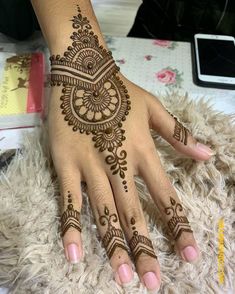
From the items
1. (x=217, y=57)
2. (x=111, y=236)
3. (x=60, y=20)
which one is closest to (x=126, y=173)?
(x=111, y=236)

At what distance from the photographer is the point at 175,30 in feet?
3.83

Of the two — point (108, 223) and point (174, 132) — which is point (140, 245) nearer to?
point (108, 223)

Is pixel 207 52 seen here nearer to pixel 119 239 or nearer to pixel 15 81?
pixel 15 81

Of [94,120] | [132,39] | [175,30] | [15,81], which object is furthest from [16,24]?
[175,30]

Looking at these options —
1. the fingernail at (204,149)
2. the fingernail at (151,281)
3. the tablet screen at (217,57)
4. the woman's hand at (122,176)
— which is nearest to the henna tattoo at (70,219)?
the woman's hand at (122,176)

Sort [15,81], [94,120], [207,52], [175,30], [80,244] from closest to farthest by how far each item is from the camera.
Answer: [80,244], [94,120], [15,81], [207,52], [175,30]

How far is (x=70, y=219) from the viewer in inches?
21.4

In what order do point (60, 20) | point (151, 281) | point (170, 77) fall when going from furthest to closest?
point (170, 77) → point (60, 20) → point (151, 281)

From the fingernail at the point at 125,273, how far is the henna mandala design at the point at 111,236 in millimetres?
24

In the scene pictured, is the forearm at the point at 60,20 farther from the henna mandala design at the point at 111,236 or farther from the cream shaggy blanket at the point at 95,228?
the henna mandala design at the point at 111,236

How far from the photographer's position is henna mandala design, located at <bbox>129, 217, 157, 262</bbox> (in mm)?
530

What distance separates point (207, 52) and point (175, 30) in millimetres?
267

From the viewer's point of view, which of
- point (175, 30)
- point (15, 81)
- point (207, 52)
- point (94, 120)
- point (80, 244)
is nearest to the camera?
point (80, 244)

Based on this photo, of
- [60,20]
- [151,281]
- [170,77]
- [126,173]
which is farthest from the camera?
[170,77]
